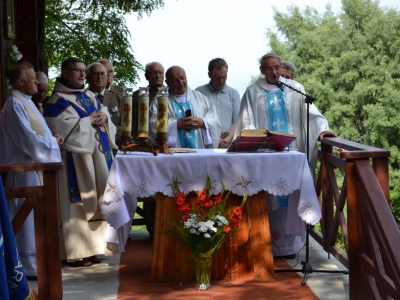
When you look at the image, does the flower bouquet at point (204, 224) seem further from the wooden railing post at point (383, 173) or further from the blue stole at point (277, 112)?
the blue stole at point (277, 112)

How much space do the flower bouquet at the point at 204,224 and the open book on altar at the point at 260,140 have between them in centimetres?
42

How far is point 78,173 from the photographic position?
685cm

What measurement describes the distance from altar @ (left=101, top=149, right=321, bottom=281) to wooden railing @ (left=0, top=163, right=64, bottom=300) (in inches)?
31.1

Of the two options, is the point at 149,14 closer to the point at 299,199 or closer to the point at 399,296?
the point at 299,199

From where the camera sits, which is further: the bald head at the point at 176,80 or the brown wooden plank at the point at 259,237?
the bald head at the point at 176,80

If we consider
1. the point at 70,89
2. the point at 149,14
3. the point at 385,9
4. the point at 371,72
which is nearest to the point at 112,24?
the point at 149,14

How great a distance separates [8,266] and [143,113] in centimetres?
336

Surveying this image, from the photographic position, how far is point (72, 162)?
22.5ft

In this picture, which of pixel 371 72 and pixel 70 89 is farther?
pixel 371 72

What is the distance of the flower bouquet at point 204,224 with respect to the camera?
5.51m

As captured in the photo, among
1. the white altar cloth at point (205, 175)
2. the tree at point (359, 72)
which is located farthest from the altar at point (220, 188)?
the tree at point (359, 72)

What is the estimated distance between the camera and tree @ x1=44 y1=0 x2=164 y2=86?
15961 millimetres

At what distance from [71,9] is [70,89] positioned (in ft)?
32.4

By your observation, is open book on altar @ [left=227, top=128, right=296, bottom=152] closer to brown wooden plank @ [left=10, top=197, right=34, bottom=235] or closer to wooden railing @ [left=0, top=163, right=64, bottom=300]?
wooden railing @ [left=0, top=163, right=64, bottom=300]
